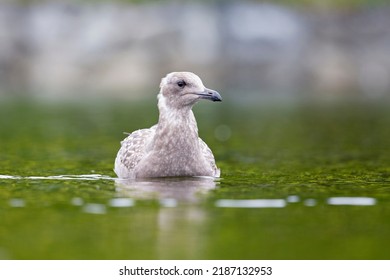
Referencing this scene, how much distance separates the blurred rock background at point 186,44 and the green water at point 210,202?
27814 mm

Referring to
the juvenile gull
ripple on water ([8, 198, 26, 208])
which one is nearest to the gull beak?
the juvenile gull

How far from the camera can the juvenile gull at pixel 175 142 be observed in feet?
39.9

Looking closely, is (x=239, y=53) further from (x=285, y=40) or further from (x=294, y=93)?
(x=294, y=93)

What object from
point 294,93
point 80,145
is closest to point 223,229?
point 80,145

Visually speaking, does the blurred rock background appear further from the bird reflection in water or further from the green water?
the bird reflection in water

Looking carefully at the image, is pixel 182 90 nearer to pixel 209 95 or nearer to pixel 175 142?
pixel 209 95

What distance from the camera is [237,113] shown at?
1126 inches

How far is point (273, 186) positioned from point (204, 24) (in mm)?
36994

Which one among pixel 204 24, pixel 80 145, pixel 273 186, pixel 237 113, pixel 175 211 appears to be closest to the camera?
pixel 175 211

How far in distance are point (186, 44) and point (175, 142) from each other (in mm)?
36432

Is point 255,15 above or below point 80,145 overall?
above

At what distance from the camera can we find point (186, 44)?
48312 millimetres

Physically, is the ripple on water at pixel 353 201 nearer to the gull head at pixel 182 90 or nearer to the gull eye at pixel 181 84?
the gull head at pixel 182 90

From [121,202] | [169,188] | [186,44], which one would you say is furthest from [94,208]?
[186,44]
